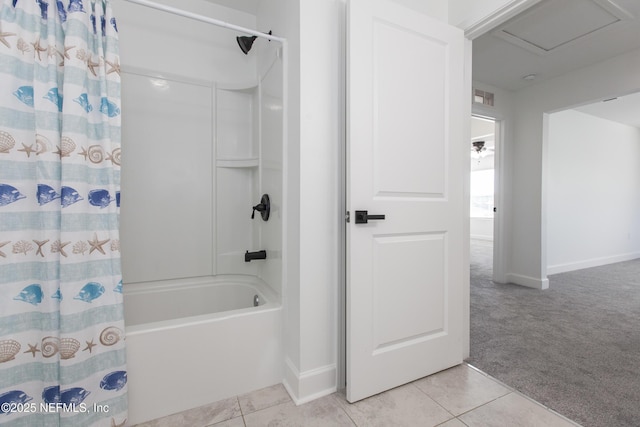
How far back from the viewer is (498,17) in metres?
1.51

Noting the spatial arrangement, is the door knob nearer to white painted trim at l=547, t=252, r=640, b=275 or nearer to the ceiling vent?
the ceiling vent

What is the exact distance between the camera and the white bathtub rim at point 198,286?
131 cm

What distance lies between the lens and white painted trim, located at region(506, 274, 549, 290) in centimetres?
327

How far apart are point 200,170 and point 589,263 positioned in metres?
5.57

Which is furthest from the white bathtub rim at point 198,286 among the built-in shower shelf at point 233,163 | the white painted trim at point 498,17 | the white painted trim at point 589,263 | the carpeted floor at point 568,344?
the white painted trim at point 589,263

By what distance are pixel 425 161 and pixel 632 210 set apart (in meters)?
6.05

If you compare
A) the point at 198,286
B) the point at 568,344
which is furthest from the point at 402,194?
the point at 568,344

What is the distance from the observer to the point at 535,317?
2469mm

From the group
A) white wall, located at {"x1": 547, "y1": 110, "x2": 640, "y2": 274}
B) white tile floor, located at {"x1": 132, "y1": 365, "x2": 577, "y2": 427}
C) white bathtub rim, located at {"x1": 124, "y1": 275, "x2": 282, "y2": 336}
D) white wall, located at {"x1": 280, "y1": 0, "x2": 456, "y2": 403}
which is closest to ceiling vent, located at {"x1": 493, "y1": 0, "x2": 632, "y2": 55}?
white wall, located at {"x1": 547, "y1": 110, "x2": 640, "y2": 274}

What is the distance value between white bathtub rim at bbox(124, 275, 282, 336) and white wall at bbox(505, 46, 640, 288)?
10.7ft

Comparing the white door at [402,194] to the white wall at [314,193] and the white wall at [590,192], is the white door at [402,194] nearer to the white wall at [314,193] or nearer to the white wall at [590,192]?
the white wall at [314,193]

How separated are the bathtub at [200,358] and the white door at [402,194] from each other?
473mm

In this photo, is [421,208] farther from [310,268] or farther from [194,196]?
[194,196]

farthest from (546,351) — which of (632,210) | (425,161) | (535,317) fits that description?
(632,210)
